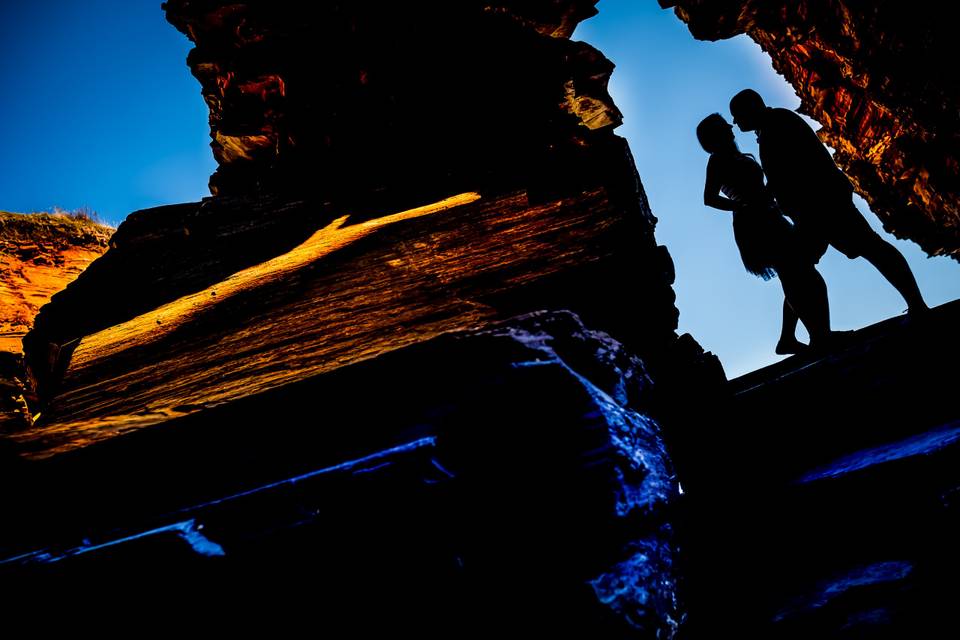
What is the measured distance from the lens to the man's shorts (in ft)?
8.59

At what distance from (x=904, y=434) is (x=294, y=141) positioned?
14.2 feet

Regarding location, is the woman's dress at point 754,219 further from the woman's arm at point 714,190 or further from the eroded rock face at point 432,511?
the eroded rock face at point 432,511

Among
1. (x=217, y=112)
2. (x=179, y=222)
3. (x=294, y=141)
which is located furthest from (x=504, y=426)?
(x=217, y=112)

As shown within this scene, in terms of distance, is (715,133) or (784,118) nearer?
(784,118)

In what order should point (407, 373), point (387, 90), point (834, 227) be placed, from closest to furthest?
point (407, 373), point (834, 227), point (387, 90)

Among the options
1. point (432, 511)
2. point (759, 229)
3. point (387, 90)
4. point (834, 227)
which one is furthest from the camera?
point (387, 90)

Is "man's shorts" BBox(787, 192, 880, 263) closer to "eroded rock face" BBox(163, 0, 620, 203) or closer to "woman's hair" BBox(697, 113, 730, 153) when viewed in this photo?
"woman's hair" BBox(697, 113, 730, 153)

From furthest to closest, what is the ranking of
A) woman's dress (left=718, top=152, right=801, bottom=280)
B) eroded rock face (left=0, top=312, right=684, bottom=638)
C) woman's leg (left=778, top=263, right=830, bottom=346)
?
woman's dress (left=718, top=152, right=801, bottom=280), woman's leg (left=778, top=263, right=830, bottom=346), eroded rock face (left=0, top=312, right=684, bottom=638)

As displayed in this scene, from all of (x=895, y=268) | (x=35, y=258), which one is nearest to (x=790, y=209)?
(x=895, y=268)

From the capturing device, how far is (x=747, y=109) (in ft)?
10.4

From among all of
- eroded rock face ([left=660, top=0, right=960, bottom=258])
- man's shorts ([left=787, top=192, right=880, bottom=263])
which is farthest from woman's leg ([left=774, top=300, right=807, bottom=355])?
eroded rock face ([left=660, top=0, right=960, bottom=258])

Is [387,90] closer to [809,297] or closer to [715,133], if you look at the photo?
[715,133]

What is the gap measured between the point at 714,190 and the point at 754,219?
14.6 inches

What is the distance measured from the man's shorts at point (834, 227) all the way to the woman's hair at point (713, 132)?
0.80 metres
